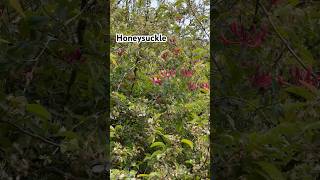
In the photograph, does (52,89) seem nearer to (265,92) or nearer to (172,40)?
(265,92)

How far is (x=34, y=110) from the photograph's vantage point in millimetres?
737

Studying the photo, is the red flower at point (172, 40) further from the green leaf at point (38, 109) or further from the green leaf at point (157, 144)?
the green leaf at point (38, 109)

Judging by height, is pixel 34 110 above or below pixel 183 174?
above

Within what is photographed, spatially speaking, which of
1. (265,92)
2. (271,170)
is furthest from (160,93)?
(271,170)

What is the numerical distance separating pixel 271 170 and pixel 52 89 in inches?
20.2

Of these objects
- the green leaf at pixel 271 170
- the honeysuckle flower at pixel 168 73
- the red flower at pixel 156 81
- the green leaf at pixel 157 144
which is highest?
the honeysuckle flower at pixel 168 73

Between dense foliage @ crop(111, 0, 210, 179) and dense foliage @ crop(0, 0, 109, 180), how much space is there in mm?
352

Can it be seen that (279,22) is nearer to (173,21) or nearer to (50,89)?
(50,89)

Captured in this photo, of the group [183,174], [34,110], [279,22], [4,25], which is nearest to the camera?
[34,110]

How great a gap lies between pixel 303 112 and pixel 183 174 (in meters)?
0.65

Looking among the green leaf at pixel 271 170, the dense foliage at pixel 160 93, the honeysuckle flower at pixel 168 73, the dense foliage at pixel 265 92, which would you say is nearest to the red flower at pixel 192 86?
the dense foliage at pixel 160 93

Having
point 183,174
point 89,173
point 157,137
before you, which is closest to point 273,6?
point 183,174

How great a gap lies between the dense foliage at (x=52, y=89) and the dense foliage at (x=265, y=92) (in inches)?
8.6

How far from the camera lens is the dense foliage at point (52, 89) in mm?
780
